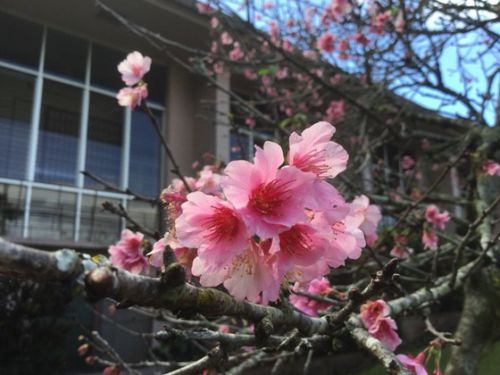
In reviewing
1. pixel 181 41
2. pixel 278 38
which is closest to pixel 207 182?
pixel 278 38

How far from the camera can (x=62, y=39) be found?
8.24 m

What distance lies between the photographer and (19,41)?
785 cm

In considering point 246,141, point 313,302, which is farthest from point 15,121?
point 313,302

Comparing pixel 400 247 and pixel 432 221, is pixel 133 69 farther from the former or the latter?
pixel 432 221

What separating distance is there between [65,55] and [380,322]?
804 cm

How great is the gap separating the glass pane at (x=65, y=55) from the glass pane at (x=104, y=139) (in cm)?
54

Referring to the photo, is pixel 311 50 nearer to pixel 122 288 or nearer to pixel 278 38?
pixel 278 38

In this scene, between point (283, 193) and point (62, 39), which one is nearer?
point (283, 193)

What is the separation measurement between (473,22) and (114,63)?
21.8 ft

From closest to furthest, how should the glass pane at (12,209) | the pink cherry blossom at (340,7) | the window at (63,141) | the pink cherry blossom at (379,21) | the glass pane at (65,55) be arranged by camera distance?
the pink cherry blossom at (379,21) → the pink cherry blossom at (340,7) → the glass pane at (12,209) → the window at (63,141) → the glass pane at (65,55)

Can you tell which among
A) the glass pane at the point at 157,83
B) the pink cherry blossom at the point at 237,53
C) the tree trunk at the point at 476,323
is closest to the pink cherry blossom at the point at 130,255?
the tree trunk at the point at 476,323

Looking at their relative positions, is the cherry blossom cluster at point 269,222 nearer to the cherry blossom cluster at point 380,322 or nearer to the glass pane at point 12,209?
the cherry blossom cluster at point 380,322

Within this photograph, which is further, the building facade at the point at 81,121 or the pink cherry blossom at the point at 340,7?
the building facade at the point at 81,121

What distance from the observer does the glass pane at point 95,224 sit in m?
A: 7.85
